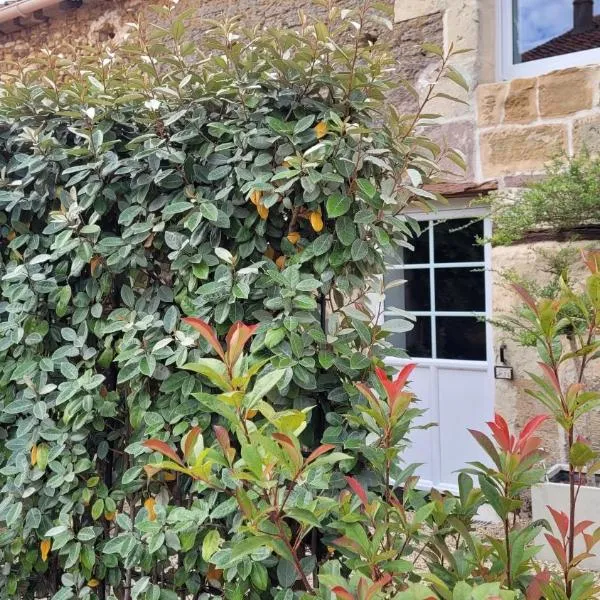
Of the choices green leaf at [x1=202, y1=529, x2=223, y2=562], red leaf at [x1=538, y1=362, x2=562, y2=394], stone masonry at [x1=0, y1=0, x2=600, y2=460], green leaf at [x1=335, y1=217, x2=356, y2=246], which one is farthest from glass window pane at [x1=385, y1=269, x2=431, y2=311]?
red leaf at [x1=538, y1=362, x2=562, y2=394]

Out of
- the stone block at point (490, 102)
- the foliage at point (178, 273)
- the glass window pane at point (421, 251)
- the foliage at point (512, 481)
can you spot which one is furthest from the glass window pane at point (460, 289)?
the foliage at point (512, 481)

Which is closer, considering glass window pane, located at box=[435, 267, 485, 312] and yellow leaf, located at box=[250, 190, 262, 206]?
yellow leaf, located at box=[250, 190, 262, 206]

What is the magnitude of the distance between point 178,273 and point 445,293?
11.2 feet

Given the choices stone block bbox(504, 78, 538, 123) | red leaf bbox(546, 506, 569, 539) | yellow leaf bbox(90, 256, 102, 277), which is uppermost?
A: stone block bbox(504, 78, 538, 123)

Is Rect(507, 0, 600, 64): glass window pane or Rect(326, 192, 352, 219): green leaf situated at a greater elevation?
Rect(507, 0, 600, 64): glass window pane

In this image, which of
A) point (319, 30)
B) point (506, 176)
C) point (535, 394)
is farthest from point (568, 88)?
point (535, 394)

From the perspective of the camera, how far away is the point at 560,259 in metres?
3.69

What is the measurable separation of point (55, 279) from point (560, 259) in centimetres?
263

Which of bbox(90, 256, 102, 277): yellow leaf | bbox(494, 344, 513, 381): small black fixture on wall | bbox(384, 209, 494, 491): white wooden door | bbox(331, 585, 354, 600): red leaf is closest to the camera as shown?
bbox(331, 585, 354, 600): red leaf

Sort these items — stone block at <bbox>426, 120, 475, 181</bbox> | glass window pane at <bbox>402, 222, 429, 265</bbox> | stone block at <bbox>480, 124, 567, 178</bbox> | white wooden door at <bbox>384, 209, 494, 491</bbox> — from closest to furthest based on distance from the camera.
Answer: stone block at <bbox>480, 124, 567, 178</bbox> < stone block at <bbox>426, 120, 475, 181</bbox> < white wooden door at <bbox>384, 209, 494, 491</bbox> < glass window pane at <bbox>402, 222, 429, 265</bbox>

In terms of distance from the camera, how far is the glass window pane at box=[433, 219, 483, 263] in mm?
4957

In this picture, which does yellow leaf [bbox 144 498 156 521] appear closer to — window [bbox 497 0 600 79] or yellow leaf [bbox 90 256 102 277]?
yellow leaf [bbox 90 256 102 277]

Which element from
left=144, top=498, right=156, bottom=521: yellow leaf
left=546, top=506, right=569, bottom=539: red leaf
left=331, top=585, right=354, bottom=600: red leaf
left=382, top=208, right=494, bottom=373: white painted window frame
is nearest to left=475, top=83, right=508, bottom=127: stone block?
left=382, top=208, right=494, bottom=373: white painted window frame

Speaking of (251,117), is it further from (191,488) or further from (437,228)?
(437,228)
